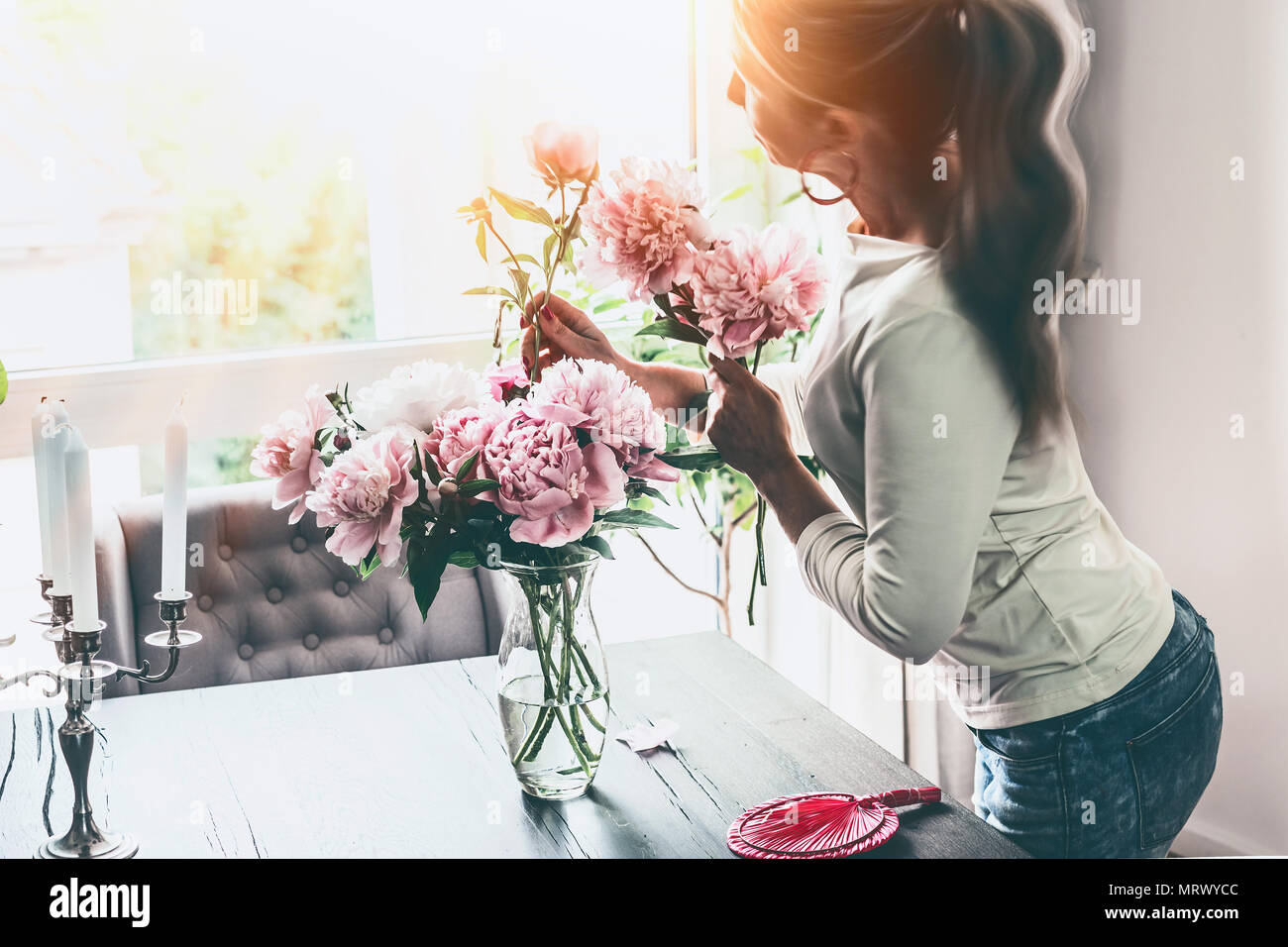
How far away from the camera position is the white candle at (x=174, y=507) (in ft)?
3.37

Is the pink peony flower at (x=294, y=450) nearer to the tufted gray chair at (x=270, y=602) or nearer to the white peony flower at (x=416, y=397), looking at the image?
the white peony flower at (x=416, y=397)

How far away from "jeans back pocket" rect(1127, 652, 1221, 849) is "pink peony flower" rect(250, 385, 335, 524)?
0.94 meters

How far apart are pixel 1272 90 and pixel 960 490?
3.12 ft

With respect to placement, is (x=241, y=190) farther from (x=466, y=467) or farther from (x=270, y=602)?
(x=466, y=467)

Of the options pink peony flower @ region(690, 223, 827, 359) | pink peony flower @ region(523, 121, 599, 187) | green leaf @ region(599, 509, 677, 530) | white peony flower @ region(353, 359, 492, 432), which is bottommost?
green leaf @ region(599, 509, 677, 530)

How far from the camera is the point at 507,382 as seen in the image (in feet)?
3.67

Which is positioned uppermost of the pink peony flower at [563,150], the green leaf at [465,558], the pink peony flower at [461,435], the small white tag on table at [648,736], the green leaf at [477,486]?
the pink peony flower at [563,150]

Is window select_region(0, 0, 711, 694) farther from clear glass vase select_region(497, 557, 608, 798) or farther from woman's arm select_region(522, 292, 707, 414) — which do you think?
clear glass vase select_region(497, 557, 608, 798)

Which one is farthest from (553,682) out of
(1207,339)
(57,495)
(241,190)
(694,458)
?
(241,190)

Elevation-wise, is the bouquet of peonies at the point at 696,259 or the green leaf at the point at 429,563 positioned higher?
the bouquet of peonies at the point at 696,259

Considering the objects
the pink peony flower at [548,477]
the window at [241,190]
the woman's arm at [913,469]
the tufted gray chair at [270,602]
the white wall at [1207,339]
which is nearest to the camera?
the pink peony flower at [548,477]

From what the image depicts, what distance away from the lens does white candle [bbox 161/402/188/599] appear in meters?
1.03

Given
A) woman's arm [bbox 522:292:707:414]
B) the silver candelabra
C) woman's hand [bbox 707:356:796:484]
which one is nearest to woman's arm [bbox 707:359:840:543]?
woman's hand [bbox 707:356:796:484]

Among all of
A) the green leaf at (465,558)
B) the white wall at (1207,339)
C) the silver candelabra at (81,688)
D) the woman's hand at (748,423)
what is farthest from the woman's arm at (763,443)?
the white wall at (1207,339)
